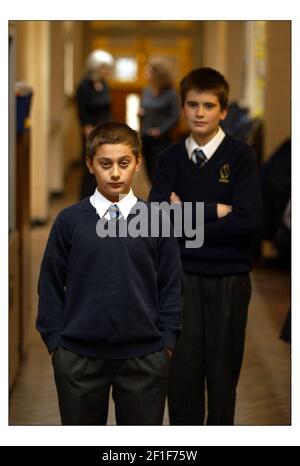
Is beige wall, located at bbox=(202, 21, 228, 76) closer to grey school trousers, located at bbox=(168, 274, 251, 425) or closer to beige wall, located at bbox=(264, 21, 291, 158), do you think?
beige wall, located at bbox=(264, 21, 291, 158)

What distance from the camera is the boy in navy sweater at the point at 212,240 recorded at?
366 centimetres

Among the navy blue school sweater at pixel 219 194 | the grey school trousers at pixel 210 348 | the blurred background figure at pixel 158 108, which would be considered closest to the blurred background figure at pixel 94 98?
the blurred background figure at pixel 158 108

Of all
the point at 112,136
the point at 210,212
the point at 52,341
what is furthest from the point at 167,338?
the point at 210,212

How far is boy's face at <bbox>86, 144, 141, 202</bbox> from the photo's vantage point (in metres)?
3.06

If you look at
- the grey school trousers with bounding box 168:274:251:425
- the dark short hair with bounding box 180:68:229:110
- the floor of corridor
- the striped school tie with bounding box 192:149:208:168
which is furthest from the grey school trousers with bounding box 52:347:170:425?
the floor of corridor

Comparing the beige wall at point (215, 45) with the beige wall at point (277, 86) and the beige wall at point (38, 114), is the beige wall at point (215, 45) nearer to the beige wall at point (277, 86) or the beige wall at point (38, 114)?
the beige wall at point (38, 114)

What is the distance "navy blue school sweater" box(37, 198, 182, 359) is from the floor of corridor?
1.74 meters

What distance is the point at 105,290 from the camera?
121 inches

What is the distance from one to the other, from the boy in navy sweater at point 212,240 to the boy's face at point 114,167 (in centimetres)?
62

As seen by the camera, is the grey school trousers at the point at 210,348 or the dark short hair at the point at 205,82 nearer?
the dark short hair at the point at 205,82

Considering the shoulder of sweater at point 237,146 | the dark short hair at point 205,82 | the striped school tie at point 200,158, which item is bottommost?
the striped school tie at point 200,158

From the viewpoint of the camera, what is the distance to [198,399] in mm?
4020

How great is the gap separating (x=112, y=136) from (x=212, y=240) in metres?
0.82
